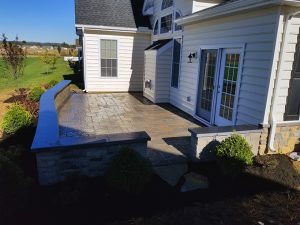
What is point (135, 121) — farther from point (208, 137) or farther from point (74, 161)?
point (74, 161)

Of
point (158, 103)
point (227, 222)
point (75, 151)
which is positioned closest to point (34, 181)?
point (75, 151)

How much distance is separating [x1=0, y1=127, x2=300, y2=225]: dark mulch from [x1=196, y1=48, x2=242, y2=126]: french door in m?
2.40

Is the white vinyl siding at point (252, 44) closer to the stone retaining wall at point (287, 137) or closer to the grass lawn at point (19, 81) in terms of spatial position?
the stone retaining wall at point (287, 137)

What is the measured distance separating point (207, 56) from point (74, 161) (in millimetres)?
5284

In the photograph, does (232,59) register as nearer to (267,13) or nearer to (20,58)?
(267,13)

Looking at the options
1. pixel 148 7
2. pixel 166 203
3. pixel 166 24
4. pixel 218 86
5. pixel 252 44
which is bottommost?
pixel 166 203

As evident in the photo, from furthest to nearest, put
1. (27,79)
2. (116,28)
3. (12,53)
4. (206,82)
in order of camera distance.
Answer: (27,79) → (116,28) → (12,53) → (206,82)

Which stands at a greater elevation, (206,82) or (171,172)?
(206,82)

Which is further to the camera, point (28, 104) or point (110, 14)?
point (110, 14)

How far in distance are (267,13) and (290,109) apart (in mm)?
2097

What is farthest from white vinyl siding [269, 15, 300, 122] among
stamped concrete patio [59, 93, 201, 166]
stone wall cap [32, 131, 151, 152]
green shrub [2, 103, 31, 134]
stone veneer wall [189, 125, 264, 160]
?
green shrub [2, 103, 31, 134]

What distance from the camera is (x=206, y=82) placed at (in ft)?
25.2

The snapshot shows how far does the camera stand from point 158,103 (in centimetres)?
1063

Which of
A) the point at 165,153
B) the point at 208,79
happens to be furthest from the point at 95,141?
the point at 208,79
